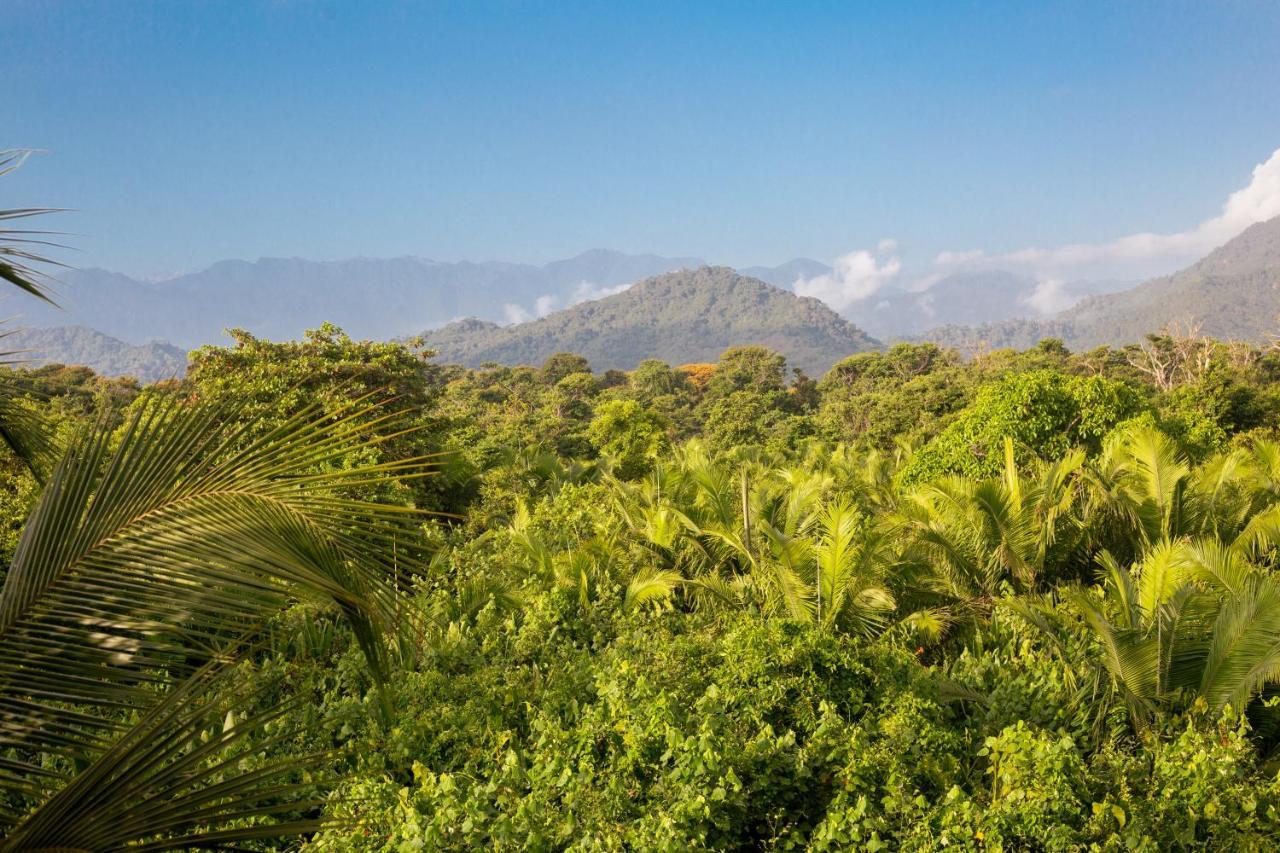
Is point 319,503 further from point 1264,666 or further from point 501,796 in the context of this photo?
point 1264,666

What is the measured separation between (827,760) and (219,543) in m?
3.48

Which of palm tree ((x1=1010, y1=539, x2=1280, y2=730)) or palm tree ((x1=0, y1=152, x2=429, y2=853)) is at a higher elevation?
palm tree ((x1=0, y1=152, x2=429, y2=853))

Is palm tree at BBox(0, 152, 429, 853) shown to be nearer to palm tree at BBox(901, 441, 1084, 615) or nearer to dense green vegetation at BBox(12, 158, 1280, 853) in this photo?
dense green vegetation at BBox(12, 158, 1280, 853)

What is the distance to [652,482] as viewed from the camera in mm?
12008

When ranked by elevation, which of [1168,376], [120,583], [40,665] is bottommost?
[1168,376]

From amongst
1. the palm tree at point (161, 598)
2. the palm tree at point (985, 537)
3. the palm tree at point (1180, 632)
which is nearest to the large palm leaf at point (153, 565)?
the palm tree at point (161, 598)

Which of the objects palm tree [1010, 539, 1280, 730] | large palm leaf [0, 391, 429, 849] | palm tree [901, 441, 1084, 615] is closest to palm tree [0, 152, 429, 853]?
large palm leaf [0, 391, 429, 849]

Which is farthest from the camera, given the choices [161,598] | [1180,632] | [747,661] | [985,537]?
[985,537]

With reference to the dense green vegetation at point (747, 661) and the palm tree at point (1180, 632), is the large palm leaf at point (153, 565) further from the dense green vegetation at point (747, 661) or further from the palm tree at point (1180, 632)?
the palm tree at point (1180, 632)

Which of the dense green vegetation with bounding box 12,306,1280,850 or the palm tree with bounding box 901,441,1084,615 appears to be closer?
the dense green vegetation with bounding box 12,306,1280,850

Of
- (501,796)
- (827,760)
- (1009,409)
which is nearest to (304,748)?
(501,796)

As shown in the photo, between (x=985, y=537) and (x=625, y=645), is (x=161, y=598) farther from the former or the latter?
(x=985, y=537)

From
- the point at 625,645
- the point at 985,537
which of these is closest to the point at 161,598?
the point at 625,645

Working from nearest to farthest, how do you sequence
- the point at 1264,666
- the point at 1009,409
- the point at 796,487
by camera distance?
the point at 1264,666 → the point at 796,487 → the point at 1009,409
